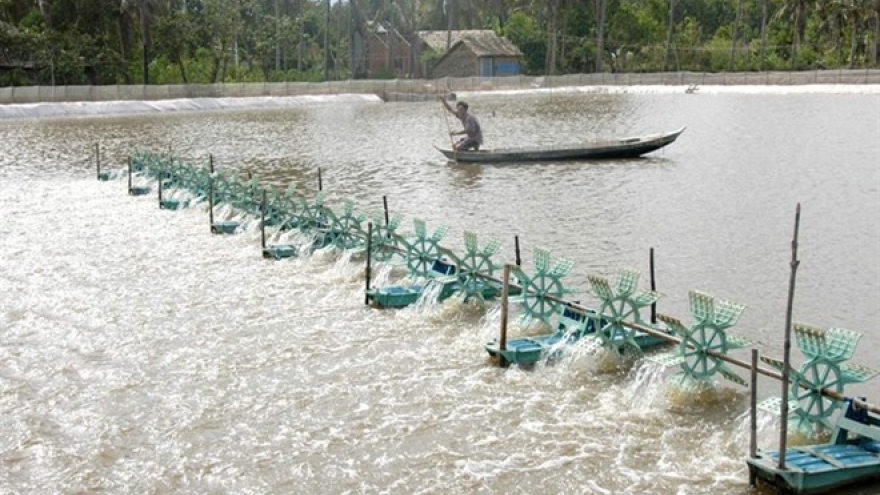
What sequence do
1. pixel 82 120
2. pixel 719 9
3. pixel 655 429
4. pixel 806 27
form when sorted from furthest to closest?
pixel 719 9 < pixel 806 27 < pixel 82 120 < pixel 655 429

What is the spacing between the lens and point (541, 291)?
14.0m

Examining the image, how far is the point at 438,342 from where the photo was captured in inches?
563

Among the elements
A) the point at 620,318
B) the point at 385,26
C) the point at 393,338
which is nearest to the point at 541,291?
the point at 620,318

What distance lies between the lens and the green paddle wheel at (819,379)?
9.90 m

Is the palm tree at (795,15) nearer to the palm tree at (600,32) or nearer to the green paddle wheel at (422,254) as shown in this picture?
the palm tree at (600,32)

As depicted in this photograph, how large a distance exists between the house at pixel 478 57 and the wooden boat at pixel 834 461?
9325 centimetres

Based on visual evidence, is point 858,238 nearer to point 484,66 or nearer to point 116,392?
point 116,392

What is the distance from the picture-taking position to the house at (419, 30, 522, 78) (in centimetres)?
10119

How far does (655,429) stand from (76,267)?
533 inches

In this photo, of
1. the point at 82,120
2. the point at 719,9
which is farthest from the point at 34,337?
the point at 719,9

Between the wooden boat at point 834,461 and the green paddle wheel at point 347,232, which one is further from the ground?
the green paddle wheel at point 347,232

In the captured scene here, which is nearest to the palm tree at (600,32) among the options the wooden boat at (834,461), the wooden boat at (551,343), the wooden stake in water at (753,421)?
the wooden boat at (551,343)

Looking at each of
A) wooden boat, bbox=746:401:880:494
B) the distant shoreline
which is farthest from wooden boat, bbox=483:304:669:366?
the distant shoreline

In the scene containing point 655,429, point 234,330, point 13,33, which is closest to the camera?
point 655,429
